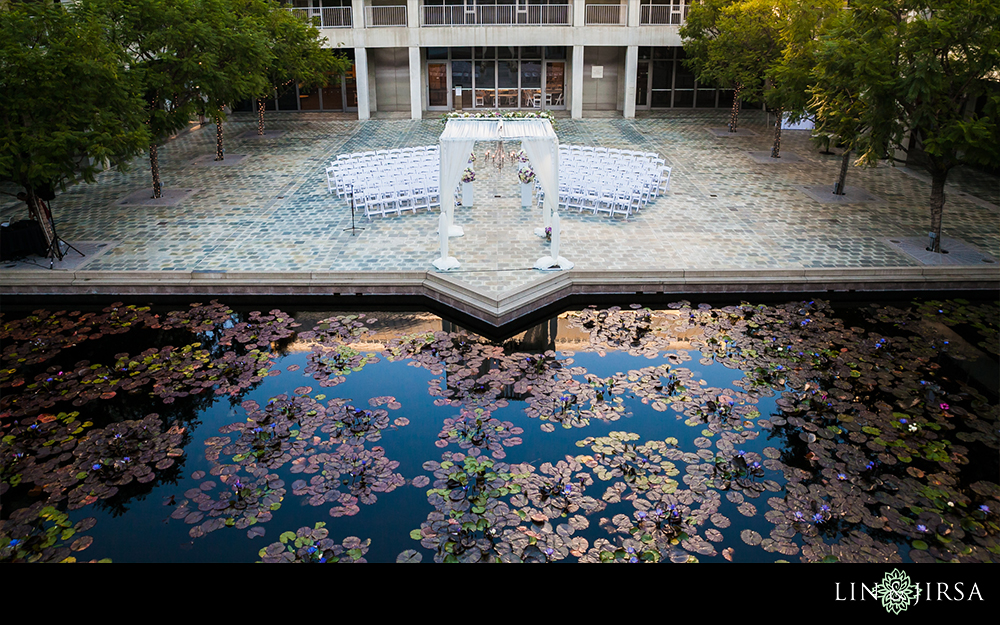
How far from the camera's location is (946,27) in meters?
11.9

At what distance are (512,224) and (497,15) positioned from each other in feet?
55.7

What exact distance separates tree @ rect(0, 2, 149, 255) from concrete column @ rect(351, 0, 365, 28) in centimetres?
1536

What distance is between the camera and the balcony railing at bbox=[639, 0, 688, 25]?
28266 millimetres

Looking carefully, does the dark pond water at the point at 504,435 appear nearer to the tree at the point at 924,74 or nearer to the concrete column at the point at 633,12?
the tree at the point at 924,74

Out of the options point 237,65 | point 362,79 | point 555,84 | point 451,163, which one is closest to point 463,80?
point 555,84

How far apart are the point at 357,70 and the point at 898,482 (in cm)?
2488

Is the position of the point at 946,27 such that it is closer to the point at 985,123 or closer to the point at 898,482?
the point at 985,123

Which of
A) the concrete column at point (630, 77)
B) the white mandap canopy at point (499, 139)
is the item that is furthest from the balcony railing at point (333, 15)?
the white mandap canopy at point (499, 139)

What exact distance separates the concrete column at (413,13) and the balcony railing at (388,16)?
42.4 inches

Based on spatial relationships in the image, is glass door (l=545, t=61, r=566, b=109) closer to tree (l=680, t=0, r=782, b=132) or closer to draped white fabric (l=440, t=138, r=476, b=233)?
tree (l=680, t=0, r=782, b=132)

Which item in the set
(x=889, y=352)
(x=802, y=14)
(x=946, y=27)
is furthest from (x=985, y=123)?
(x=802, y=14)

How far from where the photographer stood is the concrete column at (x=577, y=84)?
2817 centimetres

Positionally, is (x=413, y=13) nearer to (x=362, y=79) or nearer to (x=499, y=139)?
(x=362, y=79)
